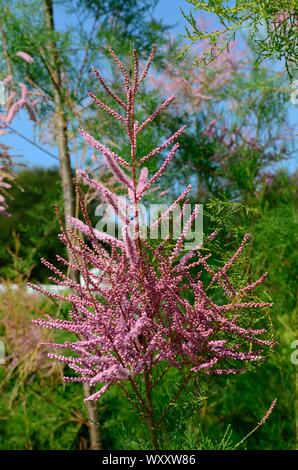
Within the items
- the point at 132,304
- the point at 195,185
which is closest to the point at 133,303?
the point at 132,304

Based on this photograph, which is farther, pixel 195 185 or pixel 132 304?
pixel 195 185

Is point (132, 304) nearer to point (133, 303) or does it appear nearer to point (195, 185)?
point (133, 303)

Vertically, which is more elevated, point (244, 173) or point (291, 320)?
point (244, 173)

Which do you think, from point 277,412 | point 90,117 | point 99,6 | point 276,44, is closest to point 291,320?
point 277,412

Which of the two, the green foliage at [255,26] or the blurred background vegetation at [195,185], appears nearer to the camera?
the green foliage at [255,26]

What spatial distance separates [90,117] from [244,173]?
1000mm

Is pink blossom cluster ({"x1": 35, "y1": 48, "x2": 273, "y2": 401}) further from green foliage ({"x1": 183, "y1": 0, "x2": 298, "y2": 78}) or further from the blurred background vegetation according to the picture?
the blurred background vegetation

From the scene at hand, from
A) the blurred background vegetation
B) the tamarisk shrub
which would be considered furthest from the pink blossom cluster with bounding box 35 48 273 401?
the blurred background vegetation

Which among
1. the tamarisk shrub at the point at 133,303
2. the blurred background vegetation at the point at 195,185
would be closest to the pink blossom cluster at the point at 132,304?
the tamarisk shrub at the point at 133,303

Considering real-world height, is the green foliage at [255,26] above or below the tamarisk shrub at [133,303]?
above

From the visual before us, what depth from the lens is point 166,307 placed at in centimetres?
190

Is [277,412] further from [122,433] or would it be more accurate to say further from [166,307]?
[166,307]

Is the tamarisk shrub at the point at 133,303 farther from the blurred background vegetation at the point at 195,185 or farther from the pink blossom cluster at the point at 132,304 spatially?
the blurred background vegetation at the point at 195,185

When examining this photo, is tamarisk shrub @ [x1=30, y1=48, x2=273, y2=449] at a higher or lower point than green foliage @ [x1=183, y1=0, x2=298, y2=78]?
lower
